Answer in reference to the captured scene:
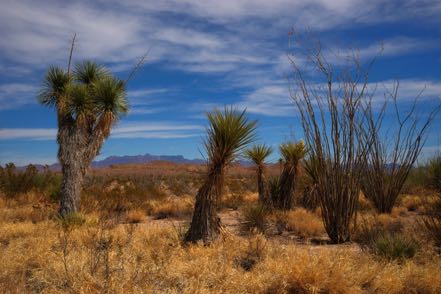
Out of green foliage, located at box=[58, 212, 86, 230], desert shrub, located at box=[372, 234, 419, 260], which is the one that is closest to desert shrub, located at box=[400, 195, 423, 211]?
desert shrub, located at box=[372, 234, 419, 260]

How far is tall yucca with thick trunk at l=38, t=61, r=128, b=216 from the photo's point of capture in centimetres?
1265

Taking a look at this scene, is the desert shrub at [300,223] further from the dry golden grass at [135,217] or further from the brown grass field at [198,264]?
the dry golden grass at [135,217]

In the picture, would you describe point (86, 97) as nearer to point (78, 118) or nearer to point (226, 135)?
point (78, 118)

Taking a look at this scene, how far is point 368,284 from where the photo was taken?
20.1ft

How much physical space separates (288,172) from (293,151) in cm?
83

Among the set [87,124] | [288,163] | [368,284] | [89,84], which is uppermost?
[89,84]

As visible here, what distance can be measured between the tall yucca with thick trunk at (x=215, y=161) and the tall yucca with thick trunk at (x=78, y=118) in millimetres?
A: 5197

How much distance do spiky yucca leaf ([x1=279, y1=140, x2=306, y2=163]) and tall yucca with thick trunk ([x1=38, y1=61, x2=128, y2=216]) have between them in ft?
16.6

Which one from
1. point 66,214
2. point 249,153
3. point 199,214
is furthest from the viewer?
point 249,153

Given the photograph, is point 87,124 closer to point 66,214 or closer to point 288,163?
point 66,214

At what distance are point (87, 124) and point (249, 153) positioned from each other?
4893mm

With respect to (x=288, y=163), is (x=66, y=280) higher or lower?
lower

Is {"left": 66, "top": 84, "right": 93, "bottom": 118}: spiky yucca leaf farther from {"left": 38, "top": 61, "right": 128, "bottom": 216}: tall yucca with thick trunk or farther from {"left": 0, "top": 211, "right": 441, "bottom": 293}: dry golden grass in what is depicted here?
{"left": 0, "top": 211, "right": 441, "bottom": 293}: dry golden grass

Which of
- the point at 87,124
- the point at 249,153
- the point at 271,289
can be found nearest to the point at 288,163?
the point at 249,153
